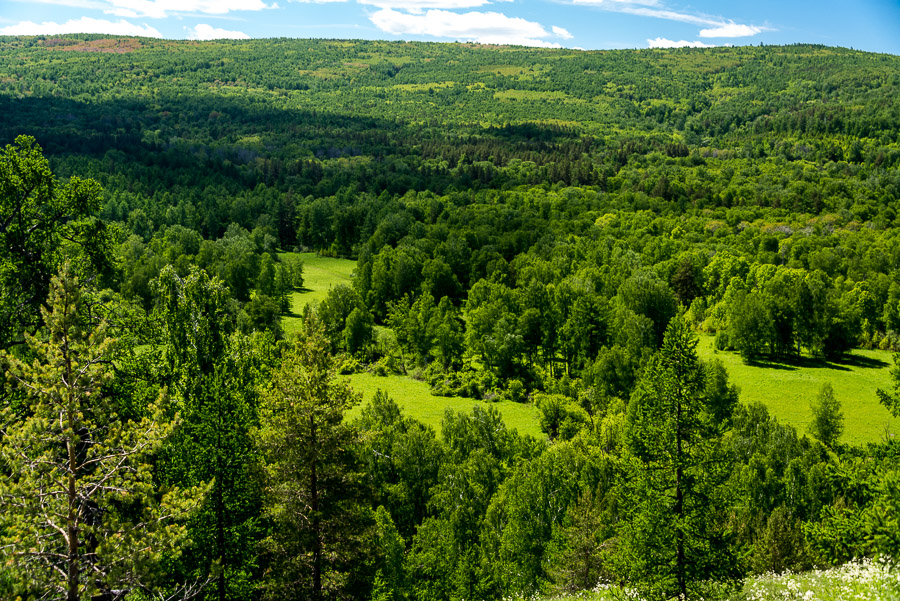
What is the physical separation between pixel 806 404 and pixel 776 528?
33.7 m

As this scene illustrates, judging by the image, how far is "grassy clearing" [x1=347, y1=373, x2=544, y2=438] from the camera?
53.0 metres

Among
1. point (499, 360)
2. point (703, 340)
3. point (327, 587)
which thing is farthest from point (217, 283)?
point (703, 340)

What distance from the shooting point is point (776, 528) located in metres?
27.6

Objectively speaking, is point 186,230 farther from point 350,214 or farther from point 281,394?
point 281,394

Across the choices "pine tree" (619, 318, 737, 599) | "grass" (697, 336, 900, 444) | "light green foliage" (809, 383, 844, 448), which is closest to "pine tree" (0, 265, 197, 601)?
"pine tree" (619, 318, 737, 599)

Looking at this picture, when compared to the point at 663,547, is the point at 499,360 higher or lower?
lower

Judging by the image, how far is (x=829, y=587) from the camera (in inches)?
591

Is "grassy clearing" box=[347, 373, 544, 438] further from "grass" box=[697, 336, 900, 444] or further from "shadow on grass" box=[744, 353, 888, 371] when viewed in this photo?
"shadow on grass" box=[744, 353, 888, 371]

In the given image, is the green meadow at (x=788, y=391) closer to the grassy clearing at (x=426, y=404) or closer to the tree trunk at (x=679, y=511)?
the grassy clearing at (x=426, y=404)

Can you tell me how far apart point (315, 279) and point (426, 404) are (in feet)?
174

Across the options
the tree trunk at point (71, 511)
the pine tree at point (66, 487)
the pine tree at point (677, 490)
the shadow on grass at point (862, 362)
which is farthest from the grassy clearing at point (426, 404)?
the tree trunk at point (71, 511)

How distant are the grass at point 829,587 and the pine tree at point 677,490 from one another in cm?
79

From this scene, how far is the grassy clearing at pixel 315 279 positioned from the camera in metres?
79.7

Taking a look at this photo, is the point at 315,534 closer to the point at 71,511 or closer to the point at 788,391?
the point at 71,511
